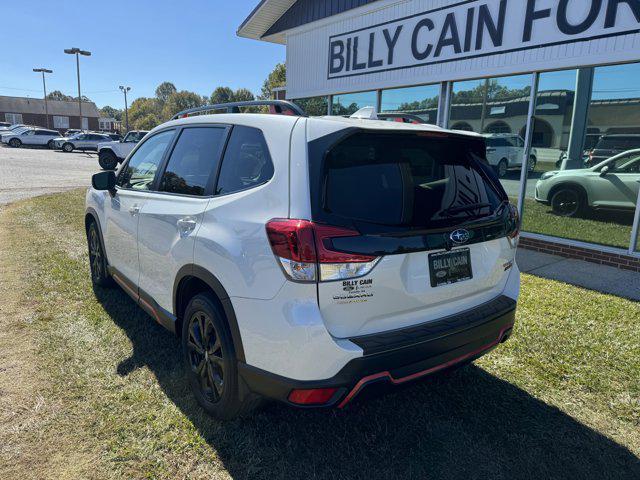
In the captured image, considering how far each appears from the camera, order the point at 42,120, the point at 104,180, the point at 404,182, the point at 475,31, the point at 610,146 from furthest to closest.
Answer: the point at 42,120, the point at 475,31, the point at 610,146, the point at 104,180, the point at 404,182

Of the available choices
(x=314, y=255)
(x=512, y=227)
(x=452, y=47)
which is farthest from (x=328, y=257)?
(x=452, y=47)

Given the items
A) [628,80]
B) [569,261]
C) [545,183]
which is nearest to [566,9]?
[628,80]

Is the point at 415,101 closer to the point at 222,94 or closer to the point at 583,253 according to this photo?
the point at 583,253

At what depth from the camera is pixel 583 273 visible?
236 inches

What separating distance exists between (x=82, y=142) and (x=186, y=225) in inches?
1482

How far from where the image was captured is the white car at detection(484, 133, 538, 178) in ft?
23.8

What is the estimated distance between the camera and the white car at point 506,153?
23.8ft

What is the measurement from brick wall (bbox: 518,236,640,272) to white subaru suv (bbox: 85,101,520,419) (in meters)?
4.37

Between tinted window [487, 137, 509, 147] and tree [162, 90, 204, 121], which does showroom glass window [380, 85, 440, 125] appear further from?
tree [162, 90, 204, 121]

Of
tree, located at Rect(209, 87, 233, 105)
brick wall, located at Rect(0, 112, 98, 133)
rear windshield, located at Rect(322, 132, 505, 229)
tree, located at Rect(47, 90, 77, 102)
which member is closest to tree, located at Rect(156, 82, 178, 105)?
tree, located at Rect(47, 90, 77, 102)

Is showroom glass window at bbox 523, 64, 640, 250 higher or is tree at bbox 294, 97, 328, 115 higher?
tree at bbox 294, 97, 328, 115

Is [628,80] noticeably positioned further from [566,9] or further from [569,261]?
[569,261]

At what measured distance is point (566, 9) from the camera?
6164 millimetres

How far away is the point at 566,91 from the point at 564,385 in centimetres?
501
